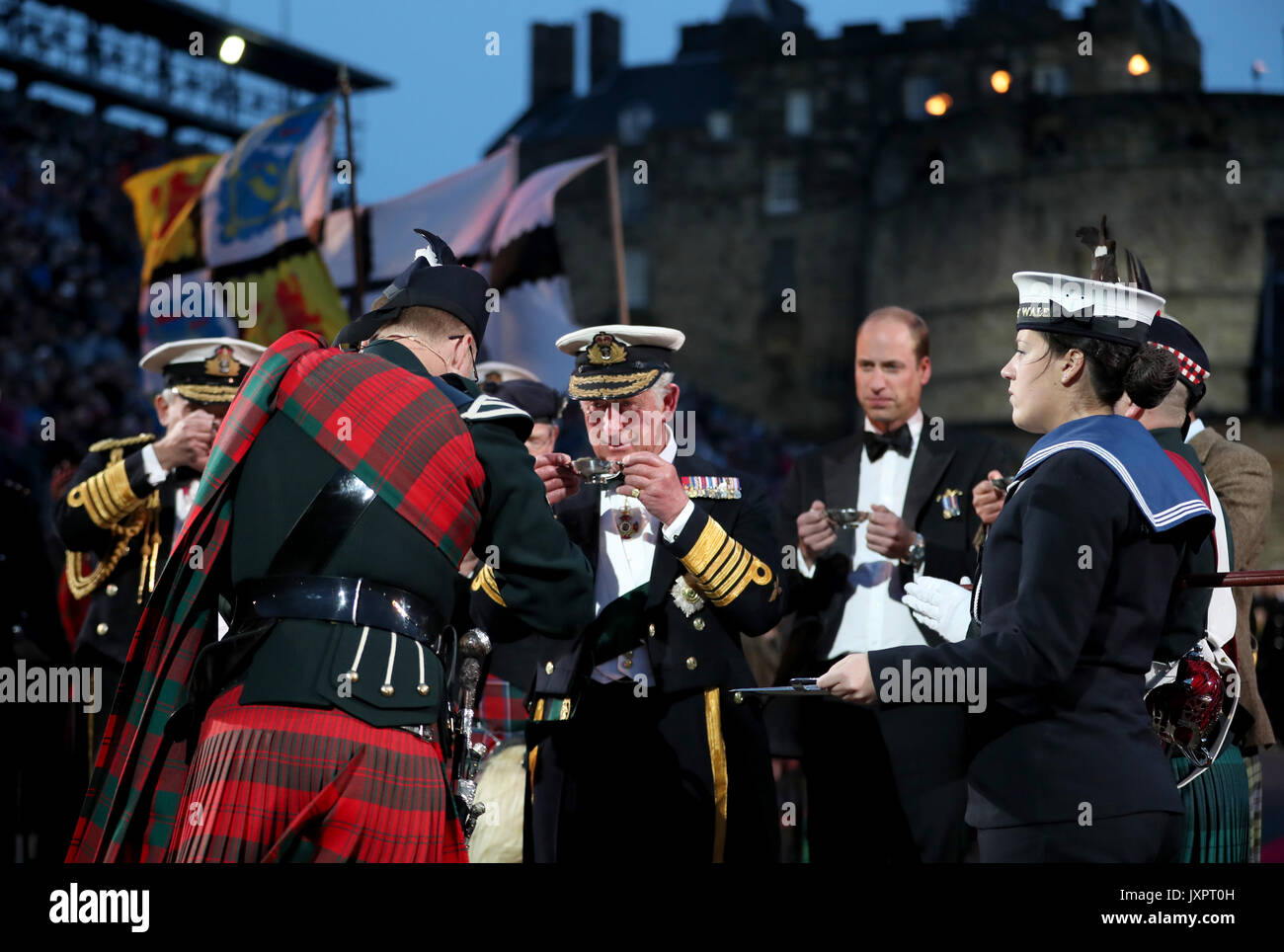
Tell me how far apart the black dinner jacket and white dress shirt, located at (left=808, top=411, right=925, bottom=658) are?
3cm

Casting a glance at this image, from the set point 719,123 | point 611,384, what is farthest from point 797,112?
point 611,384

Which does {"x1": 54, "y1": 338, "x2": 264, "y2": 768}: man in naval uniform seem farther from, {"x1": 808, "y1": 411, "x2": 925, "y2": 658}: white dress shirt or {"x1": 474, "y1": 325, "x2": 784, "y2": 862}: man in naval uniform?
{"x1": 808, "y1": 411, "x2": 925, "y2": 658}: white dress shirt

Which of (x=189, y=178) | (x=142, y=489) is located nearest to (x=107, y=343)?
(x=189, y=178)

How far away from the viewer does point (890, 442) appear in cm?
636

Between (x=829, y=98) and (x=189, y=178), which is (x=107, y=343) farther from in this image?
(x=829, y=98)

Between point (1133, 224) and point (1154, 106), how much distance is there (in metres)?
3.80

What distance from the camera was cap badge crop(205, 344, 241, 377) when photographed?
6.63 m

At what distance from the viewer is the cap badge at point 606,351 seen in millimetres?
5449

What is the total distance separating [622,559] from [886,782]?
146cm

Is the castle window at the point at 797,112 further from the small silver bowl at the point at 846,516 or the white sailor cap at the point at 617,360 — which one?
the white sailor cap at the point at 617,360

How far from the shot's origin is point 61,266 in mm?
31109

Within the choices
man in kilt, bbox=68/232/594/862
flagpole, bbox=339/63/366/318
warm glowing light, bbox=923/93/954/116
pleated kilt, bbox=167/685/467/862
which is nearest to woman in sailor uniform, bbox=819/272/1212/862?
man in kilt, bbox=68/232/594/862

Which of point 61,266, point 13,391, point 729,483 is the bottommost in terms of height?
point 729,483
